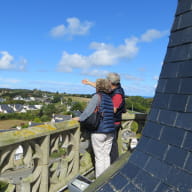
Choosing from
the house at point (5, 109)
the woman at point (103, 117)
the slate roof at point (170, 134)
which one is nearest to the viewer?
the slate roof at point (170, 134)

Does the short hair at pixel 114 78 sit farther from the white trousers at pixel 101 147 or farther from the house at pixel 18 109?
the house at pixel 18 109

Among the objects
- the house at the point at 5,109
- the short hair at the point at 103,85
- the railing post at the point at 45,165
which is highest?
the short hair at the point at 103,85

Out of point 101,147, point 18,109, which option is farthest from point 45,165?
point 18,109

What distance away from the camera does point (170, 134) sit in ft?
8.70

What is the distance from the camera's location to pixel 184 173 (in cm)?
233

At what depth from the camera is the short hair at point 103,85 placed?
13.6 feet

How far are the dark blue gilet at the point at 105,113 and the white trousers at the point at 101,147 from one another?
0.38 ft

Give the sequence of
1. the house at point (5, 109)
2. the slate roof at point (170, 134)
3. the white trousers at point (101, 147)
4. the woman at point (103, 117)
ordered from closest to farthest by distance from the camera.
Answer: the slate roof at point (170, 134)
the woman at point (103, 117)
the white trousers at point (101, 147)
the house at point (5, 109)

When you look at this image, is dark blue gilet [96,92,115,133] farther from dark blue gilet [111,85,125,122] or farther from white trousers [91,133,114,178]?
dark blue gilet [111,85,125,122]

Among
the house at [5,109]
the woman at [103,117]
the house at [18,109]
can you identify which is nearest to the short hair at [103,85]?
the woman at [103,117]

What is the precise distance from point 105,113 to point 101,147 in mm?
643

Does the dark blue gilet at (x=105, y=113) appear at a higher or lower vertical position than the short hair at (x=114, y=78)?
lower

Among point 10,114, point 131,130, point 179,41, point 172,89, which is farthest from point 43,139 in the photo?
point 10,114

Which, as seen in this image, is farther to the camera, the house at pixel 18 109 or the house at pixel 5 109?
the house at pixel 18 109
